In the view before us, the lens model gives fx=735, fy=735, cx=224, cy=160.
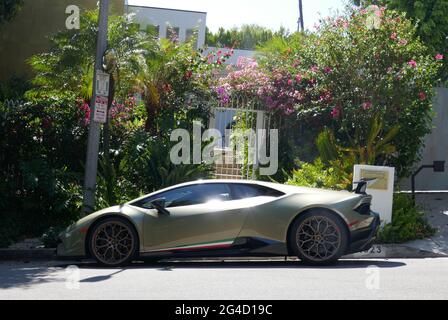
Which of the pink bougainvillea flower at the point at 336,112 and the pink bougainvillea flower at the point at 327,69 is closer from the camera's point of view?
the pink bougainvillea flower at the point at 327,69

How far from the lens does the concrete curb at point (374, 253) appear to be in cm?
1167

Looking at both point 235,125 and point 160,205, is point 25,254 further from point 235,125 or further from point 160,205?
point 235,125

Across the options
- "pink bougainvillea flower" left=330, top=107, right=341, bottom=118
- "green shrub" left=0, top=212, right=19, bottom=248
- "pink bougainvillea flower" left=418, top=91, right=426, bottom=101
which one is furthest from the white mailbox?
"green shrub" left=0, top=212, right=19, bottom=248

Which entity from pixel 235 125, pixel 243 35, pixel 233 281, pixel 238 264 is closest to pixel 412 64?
pixel 235 125

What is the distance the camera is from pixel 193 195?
399 inches

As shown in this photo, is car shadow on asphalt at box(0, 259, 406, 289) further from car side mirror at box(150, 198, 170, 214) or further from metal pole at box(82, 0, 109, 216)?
metal pole at box(82, 0, 109, 216)

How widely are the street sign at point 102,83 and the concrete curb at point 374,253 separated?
2.89m

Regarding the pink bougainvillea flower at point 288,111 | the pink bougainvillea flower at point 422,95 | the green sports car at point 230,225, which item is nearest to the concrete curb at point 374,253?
the green sports car at point 230,225

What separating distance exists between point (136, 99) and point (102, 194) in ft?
12.6

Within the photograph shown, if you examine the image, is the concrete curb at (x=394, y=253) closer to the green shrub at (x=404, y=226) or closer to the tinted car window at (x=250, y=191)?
the green shrub at (x=404, y=226)

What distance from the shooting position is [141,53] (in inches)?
582

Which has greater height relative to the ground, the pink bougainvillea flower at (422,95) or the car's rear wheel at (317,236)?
the pink bougainvillea flower at (422,95)
